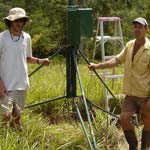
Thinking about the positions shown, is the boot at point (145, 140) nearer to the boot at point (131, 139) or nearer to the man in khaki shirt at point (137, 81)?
the man in khaki shirt at point (137, 81)

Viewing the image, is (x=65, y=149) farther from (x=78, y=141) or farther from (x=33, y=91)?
(x=33, y=91)

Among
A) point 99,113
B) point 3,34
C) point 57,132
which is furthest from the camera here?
point 99,113

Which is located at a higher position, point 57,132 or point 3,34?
point 3,34

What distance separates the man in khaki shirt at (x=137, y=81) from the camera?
551cm

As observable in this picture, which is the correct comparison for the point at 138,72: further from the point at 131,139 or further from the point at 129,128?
the point at 131,139

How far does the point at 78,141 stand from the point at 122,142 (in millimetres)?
631

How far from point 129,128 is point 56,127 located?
131 cm

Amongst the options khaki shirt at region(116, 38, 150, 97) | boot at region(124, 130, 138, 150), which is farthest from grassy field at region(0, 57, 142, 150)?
khaki shirt at region(116, 38, 150, 97)

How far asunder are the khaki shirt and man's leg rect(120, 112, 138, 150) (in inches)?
10.6

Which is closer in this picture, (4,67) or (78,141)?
(4,67)

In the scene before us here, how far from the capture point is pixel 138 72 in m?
5.60

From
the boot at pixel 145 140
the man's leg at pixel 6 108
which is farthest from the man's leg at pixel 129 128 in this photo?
the man's leg at pixel 6 108

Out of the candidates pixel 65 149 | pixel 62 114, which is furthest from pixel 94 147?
pixel 62 114

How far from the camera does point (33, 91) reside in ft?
25.0
